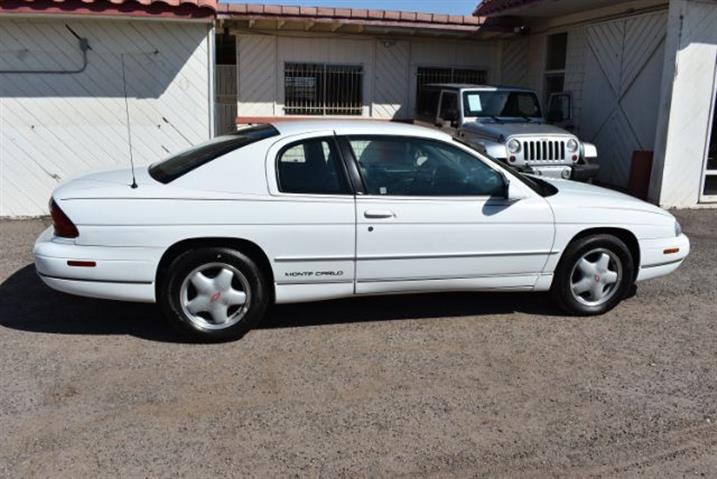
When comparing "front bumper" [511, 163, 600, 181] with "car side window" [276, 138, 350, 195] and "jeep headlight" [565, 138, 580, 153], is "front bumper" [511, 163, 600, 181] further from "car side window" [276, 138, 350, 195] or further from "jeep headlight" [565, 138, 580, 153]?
"car side window" [276, 138, 350, 195]

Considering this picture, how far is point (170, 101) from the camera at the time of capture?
364 inches

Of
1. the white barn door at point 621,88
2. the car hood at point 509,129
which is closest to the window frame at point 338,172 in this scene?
the car hood at point 509,129

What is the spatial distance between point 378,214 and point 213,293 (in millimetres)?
1306

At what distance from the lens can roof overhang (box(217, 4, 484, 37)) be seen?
1188 cm

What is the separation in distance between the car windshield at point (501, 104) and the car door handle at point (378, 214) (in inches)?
248

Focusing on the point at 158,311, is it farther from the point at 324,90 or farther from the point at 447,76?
the point at 447,76

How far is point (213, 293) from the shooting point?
15.4 feet

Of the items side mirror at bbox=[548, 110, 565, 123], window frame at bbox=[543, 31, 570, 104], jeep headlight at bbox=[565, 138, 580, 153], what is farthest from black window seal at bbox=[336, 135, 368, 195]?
window frame at bbox=[543, 31, 570, 104]

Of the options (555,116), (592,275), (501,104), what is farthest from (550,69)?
(592,275)

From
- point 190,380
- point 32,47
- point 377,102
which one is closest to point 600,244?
point 190,380

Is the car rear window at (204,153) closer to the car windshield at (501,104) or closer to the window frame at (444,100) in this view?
the window frame at (444,100)

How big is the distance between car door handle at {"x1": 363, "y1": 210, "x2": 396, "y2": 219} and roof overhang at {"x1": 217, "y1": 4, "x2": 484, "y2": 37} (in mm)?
8159

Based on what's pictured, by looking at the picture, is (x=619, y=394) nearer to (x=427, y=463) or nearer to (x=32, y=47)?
(x=427, y=463)

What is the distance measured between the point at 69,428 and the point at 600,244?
407cm
